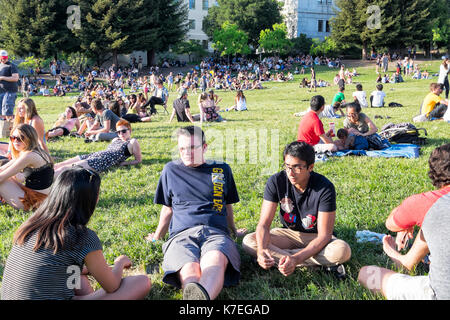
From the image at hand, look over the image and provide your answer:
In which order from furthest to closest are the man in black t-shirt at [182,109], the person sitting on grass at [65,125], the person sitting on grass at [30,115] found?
the man in black t-shirt at [182,109] → the person sitting on grass at [65,125] → the person sitting on grass at [30,115]

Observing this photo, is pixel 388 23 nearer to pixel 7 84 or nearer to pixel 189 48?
pixel 189 48

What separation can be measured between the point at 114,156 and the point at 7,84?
16.9ft

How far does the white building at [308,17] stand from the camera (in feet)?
227

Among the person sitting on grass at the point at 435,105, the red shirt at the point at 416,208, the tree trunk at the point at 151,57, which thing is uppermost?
the tree trunk at the point at 151,57

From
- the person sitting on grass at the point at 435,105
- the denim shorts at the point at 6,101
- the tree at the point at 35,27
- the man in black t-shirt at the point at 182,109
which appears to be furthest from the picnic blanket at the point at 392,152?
the tree at the point at 35,27

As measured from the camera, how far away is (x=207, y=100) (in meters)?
14.3

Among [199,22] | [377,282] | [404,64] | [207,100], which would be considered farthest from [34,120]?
[199,22]

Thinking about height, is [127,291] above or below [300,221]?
below

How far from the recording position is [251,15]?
60.9 meters

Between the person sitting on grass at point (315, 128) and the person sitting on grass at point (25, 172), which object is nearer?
the person sitting on grass at point (25, 172)

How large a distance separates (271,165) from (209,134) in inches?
174

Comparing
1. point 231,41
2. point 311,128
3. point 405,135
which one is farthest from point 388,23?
point 311,128

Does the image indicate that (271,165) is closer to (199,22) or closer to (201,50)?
(201,50)

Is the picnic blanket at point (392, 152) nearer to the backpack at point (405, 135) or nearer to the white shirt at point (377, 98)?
the backpack at point (405, 135)
